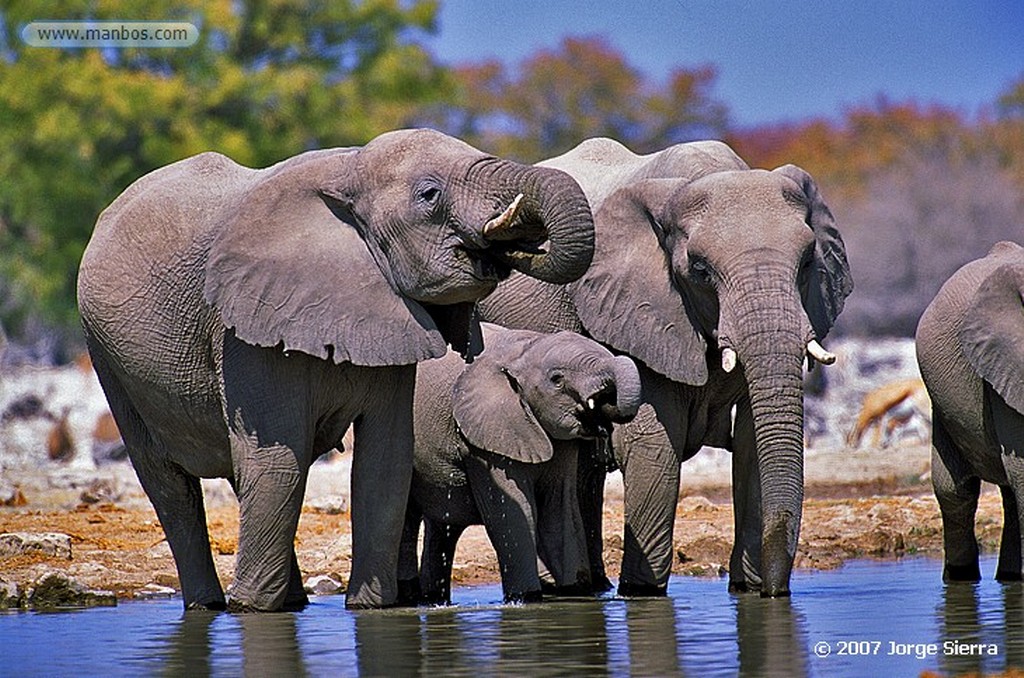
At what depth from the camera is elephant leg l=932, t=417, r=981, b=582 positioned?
12.5 meters

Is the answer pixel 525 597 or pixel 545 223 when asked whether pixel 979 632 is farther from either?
pixel 525 597

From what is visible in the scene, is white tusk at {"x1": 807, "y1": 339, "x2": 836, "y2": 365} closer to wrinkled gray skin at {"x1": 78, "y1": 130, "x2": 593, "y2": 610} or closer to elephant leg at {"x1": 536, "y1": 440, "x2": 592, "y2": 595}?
wrinkled gray skin at {"x1": 78, "y1": 130, "x2": 593, "y2": 610}

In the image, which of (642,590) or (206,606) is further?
(642,590)

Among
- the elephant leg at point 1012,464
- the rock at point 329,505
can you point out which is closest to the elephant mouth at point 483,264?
the elephant leg at point 1012,464

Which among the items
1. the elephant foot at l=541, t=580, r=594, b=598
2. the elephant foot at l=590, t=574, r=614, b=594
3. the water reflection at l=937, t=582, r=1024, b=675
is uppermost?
the elephant foot at l=590, t=574, r=614, b=594

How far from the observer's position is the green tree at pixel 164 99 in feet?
109

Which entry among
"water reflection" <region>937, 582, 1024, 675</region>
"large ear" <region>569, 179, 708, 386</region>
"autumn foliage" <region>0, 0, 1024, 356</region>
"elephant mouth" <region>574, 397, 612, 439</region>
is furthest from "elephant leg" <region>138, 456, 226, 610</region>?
"autumn foliage" <region>0, 0, 1024, 356</region>

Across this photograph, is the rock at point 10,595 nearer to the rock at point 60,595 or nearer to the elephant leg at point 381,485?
the rock at point 60,595

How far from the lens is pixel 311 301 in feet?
33.2

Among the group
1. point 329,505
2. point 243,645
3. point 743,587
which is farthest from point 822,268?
point 329,505

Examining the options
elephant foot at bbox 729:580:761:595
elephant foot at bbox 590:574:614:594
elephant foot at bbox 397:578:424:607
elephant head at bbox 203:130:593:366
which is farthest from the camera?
elephant foot at bbox 590:574:614:594

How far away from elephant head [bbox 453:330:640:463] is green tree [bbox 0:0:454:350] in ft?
70.2

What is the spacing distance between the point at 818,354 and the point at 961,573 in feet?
9.27

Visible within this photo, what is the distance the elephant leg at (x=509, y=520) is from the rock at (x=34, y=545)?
9.89 feet
